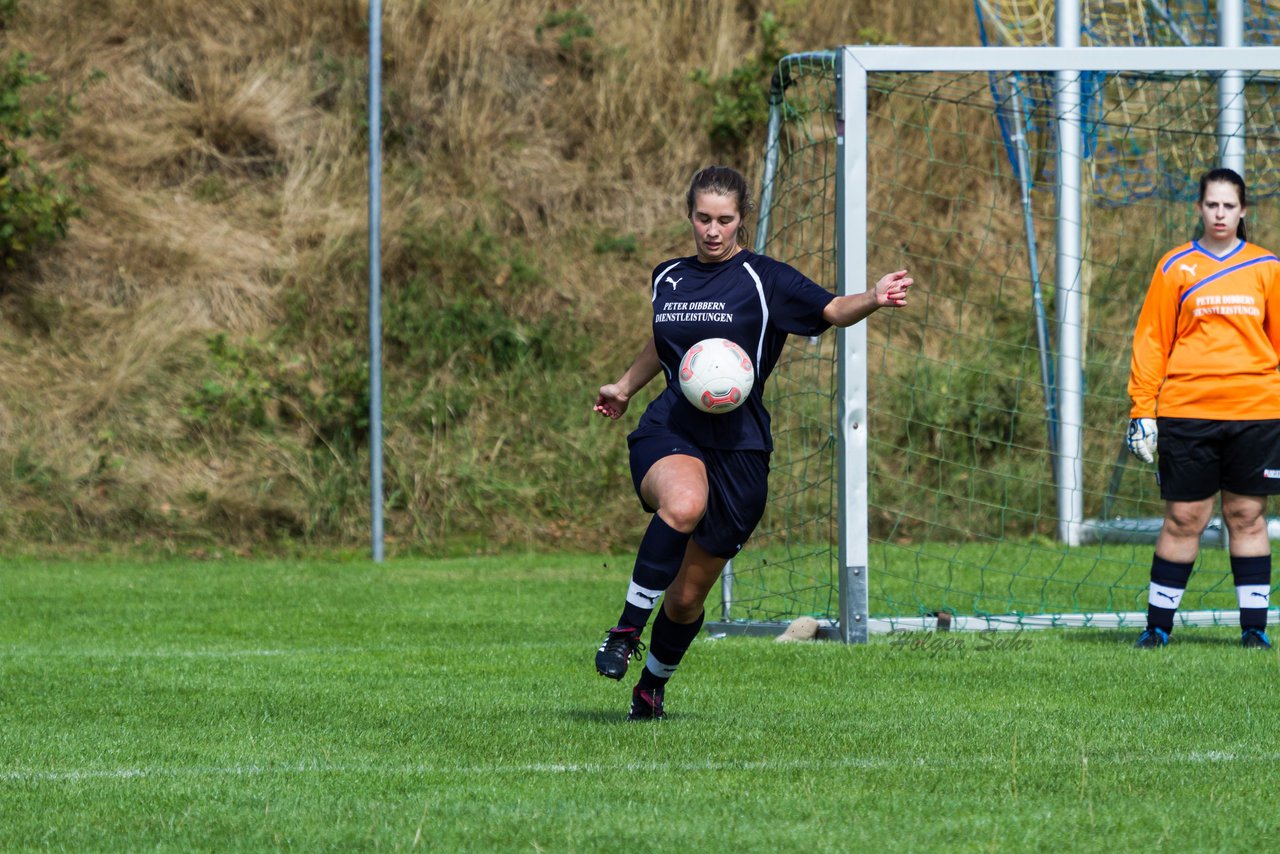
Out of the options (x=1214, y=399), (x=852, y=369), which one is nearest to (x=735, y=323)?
(x=852, y=369)

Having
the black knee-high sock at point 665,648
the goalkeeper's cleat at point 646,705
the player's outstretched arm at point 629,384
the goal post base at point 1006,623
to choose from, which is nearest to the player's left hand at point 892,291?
the player's outstretched arm at point 629,384

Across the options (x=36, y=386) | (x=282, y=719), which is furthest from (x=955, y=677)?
(x=36, y=386)

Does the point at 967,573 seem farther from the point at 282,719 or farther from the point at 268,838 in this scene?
the point at 268,838

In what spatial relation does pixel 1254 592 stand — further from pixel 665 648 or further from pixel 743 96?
pixel 743 96

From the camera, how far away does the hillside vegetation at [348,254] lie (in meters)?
12.6

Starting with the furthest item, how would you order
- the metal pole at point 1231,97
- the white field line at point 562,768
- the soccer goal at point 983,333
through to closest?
the metal pole at point 1231,97, the soccer goal at point 983,333, the white field line at point 562,768

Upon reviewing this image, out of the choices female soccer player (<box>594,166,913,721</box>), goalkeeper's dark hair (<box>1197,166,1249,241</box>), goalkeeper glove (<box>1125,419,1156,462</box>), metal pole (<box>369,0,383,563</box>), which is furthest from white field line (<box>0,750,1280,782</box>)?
metal pole (<box>369,0,383,563</box>)

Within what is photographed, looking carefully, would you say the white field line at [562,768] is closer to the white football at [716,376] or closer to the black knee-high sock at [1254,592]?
the white football at [716,376]

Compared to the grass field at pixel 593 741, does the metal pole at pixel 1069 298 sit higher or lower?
higher

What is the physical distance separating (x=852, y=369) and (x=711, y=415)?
96.2 inches

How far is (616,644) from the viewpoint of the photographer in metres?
5.11

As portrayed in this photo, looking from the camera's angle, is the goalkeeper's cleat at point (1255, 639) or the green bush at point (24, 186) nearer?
the goalkeeper's cleat at point (1255, 639)

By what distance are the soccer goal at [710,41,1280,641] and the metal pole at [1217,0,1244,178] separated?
4 centimetres

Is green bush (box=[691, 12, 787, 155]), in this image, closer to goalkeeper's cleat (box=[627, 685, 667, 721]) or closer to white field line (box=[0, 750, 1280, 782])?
goalkeeper's cleat (box=[627, 685, 667, 721])
